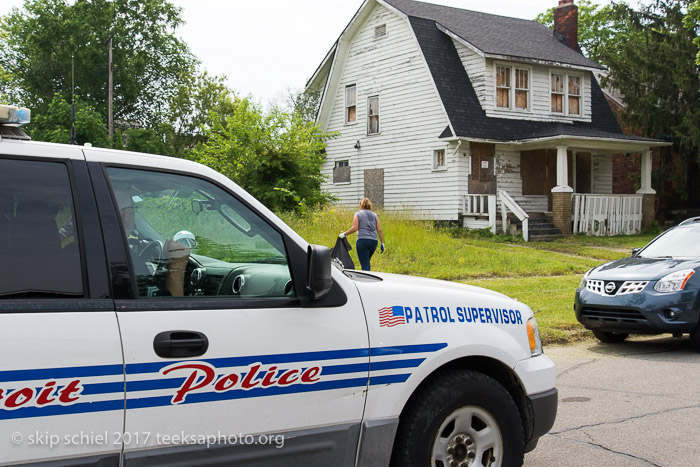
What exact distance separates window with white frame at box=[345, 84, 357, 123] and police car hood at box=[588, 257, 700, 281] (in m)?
21.0

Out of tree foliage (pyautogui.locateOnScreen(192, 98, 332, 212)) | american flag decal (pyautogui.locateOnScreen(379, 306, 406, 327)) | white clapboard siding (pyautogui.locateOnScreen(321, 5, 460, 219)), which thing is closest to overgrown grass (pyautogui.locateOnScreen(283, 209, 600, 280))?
tree foliage (pyautogui.locateOnScreen(192, 98, 332, 212))

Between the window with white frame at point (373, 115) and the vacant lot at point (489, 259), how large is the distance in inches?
311

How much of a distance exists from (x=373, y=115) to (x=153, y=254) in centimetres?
2598

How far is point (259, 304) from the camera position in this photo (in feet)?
10.7

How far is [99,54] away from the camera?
4616 centimetres

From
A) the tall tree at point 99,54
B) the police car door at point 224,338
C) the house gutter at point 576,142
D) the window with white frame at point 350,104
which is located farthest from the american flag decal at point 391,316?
the tall tree at point 99,54

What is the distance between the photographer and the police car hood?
866cm

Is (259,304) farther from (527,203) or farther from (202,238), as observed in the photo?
(527,203)

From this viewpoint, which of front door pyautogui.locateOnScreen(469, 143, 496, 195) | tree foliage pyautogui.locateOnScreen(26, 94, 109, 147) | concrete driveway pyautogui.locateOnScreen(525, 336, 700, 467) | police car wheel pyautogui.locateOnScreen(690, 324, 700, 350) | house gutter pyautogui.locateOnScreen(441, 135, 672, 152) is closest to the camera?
concrete driveway pyautogui.locateOnScreen(525, 336, 700, 467)

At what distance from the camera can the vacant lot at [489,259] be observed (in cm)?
1296

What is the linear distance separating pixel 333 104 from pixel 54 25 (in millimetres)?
24480

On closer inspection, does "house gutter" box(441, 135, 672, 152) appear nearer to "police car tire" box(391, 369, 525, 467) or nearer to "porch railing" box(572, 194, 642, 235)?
"porch railing" box(572, 194, 642, 235)

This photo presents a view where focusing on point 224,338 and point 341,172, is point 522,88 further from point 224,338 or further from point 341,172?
point 224,338

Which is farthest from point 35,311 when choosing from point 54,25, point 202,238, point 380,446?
point 54,25
